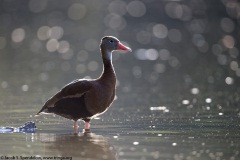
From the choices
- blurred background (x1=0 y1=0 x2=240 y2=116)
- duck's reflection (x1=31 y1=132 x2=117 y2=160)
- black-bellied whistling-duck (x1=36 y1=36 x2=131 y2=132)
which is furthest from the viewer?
blurred background (x1=0 y1=0 x2=240 y2=116)

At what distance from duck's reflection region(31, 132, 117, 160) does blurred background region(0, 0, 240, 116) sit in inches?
172

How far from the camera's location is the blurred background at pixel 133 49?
70.3 feet

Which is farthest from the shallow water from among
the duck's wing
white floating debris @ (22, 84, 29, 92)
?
white floating debris @ (22, 84, 29, 92)

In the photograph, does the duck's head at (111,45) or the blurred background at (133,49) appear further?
the blurred background at (133,49)

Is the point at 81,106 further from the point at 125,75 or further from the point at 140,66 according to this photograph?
the point at 140,66

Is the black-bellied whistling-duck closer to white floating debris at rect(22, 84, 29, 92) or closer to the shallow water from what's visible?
the shallow water

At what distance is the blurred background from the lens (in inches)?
843

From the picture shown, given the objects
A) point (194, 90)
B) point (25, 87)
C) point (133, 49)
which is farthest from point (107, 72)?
point (133, 49)

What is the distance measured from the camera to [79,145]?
12.5 meters

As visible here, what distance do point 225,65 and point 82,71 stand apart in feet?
18.4

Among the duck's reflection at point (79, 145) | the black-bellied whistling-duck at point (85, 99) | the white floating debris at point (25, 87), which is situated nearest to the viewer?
the duck's reflection at point (79, 145)

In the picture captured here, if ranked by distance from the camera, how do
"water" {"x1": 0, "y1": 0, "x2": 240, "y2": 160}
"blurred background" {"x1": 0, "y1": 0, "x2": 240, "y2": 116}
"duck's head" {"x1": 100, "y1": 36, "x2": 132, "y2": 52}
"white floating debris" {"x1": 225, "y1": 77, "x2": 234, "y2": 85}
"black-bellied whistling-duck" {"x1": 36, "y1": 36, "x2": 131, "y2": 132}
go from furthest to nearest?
"white floating debris" {"x1": 225, "y1": 77, "x2": 234, "y2": 85} < "blurred background" {"x1": 0, "y1": 0, "x2": 240, "y2": 116} < "duck's head" {"x1": 100, "y1": 36, "x2": 132, "y2": 52} < "black-bellied whistling-duck" {"x1": 36, "y1": 36, "x2": 131, "y2": 132} < "water" {"x1": 0, "y1": 0, "x2": 240, "y2": 160}

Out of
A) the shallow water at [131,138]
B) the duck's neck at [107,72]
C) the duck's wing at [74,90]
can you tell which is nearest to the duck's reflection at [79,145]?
the shallow water at [131,138]

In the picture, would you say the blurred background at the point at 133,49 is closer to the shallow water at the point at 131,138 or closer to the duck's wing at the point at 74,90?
the shallow water at the point at 131,138
